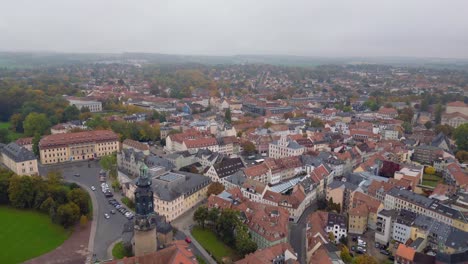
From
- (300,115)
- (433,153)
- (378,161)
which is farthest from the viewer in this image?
(300,115)

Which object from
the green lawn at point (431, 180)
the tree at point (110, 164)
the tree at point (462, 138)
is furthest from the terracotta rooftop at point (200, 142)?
the tree at point (462, 138)

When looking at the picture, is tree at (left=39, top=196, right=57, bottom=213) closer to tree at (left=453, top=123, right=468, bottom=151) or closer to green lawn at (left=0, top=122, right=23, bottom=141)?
green lawn at (left=0, top=122, right=23, bottom=141)

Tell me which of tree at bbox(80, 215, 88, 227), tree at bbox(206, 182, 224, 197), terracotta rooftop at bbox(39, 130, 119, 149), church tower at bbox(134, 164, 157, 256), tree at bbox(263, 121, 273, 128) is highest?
church tower at bbox(134, 164, 157, 256)

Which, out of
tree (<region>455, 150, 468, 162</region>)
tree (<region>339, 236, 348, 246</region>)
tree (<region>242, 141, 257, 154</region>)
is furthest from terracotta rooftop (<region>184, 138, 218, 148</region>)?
tree (<region>455, 150, 468, 162</region>)

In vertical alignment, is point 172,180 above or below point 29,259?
above

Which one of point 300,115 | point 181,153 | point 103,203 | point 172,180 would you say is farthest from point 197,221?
point 300,115

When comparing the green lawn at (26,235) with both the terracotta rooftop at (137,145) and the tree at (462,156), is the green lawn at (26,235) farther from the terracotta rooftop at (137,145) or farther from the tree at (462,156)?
the tree at (462,156)

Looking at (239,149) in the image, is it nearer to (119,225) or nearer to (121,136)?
(121,136)
